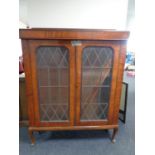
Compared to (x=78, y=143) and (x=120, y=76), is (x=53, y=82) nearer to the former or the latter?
(x=120, y=76)

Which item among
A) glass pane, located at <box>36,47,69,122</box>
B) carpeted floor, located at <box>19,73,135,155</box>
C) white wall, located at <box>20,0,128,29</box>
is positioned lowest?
carpeted floor, located at <box>19,73,135,155</box>

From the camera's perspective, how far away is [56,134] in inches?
77.7

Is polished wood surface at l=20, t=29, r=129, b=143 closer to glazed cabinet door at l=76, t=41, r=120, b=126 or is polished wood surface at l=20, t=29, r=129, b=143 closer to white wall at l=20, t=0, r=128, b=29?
glazed cabinet door at l=76, t=41, r=120, b=126

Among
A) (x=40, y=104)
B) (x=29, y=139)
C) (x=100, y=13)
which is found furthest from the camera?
(x=100, y=13)

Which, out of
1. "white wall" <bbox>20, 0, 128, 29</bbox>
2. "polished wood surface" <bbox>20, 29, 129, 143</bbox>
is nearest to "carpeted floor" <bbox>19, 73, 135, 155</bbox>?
"polished wood surface" <bbox>20, 29, 129, 143</bbox>

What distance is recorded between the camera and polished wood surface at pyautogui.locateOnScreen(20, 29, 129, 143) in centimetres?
138

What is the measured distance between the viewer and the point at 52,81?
1554mm

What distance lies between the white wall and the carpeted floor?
4.86ft

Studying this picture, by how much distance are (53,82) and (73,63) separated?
0.98ft

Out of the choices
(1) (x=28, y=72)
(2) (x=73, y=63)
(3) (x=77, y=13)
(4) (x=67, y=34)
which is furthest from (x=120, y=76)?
(3) (x=77, y=13)

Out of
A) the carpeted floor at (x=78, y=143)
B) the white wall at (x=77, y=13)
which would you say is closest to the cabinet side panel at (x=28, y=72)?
the carpeted floor at (x=78, y=143)
